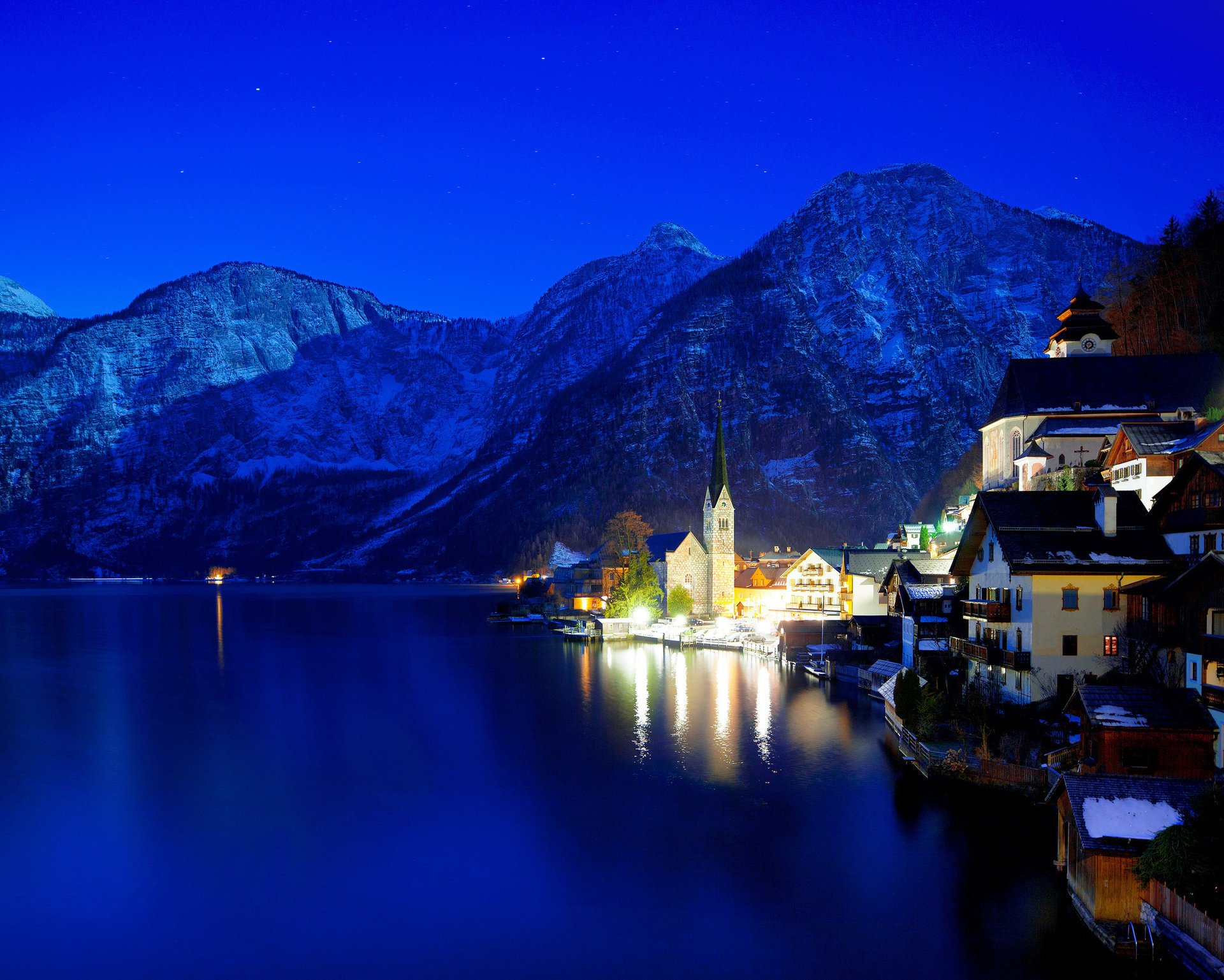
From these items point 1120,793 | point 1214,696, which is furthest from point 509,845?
point 1214,696

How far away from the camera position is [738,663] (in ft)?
245

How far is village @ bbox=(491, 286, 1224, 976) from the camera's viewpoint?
68.6 feet

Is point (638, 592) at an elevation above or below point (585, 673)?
above

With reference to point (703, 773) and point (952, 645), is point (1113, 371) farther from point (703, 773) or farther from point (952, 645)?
point (703, 773)

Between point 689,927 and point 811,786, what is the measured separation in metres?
13.7

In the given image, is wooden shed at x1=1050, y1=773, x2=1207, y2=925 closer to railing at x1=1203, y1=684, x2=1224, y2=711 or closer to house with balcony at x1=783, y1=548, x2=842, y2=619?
railing at x1=1203, y1=684, x2=1224, y2=711

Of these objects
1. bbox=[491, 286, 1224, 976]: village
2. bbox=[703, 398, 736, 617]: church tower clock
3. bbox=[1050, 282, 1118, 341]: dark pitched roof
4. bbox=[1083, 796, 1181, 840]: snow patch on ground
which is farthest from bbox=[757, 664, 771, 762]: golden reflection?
bbox=[703, 398, 736, 617]: church tower clock

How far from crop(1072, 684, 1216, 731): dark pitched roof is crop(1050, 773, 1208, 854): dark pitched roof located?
17.1 feet

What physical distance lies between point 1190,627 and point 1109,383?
3756cm

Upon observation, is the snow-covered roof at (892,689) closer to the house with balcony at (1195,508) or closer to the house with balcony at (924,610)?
the house with balcony at (924,610)

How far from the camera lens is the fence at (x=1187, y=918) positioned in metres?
17.8

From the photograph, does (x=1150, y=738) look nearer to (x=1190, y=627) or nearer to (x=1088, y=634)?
(x=1190, y=627)

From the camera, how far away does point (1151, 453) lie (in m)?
39.3

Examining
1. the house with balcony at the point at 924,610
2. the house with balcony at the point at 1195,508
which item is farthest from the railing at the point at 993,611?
the house with balcony at the point at 1195,508
